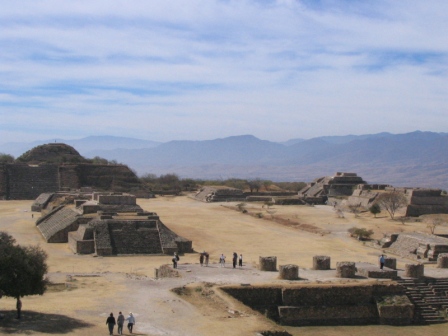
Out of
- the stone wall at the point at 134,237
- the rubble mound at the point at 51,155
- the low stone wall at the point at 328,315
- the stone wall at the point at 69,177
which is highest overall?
the rubble mound at the point at 51,155

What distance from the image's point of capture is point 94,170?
87000mm

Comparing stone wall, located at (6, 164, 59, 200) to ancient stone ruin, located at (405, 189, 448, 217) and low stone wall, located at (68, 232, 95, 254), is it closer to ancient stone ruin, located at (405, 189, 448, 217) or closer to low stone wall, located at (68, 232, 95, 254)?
ancient stone ruin, located at (405, 189, 448, 217)

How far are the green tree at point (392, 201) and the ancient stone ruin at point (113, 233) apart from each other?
2673cm

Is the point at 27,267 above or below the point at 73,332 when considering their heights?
above

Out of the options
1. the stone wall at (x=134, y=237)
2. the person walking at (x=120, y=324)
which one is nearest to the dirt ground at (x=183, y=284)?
the person walking at (x=120, y=324)

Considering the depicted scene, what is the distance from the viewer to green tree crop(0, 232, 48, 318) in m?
17.7

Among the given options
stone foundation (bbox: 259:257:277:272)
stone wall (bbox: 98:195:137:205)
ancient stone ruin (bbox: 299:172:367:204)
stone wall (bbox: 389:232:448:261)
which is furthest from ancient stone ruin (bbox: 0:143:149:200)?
stone foundation (bbox: 259:257:277:272)

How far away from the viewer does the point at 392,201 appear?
58094mm

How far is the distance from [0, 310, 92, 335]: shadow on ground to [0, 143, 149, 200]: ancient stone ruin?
Result: 58.4 metres

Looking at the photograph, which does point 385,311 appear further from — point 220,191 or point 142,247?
point 220,191

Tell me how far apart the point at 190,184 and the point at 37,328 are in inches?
3481

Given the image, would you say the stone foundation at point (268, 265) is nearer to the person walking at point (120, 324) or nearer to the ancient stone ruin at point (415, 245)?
the ancient stone ruin at point (415, 245)

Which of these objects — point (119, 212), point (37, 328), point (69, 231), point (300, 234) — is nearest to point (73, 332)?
point (37, 328)

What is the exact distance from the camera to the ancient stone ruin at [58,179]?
3036 inches
